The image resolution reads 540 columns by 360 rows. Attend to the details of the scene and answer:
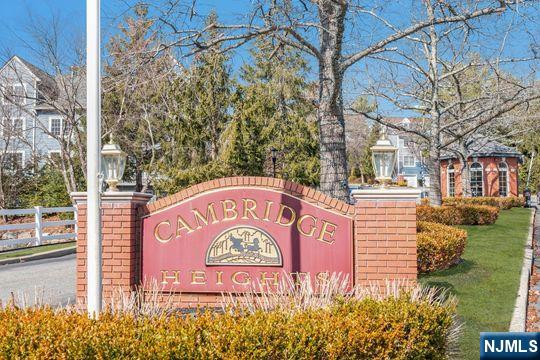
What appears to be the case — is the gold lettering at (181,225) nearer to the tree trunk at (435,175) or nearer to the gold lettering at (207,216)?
the gold lettering at (207,216)

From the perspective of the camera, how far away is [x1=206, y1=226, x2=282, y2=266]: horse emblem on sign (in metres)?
6.86

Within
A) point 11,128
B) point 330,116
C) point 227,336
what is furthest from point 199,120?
point 227,336

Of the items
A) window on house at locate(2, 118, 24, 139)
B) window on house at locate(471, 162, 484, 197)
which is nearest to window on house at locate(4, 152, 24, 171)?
window on house at locate(2, 118, 24, 139)

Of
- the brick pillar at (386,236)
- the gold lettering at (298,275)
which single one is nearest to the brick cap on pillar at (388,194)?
the brick pillar at (386,236)

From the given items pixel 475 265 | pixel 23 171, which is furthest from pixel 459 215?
pixel 23 171

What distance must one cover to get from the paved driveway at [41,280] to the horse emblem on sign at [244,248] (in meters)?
2.97

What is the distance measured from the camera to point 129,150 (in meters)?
28.3

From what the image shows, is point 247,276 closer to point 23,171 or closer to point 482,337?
point 482,337

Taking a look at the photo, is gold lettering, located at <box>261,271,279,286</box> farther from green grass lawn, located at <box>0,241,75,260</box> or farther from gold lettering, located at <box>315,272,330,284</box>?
green grass lawn, located at <box>0,241,75,260</box>

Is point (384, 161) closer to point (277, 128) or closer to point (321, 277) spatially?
point (321, 277)

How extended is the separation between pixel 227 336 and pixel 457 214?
1931 centimetres

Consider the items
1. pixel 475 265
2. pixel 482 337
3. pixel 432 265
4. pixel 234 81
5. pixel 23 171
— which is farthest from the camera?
pixel 23 171

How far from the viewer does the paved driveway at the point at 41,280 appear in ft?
29.9

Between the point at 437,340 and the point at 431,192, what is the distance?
58.0 ft
